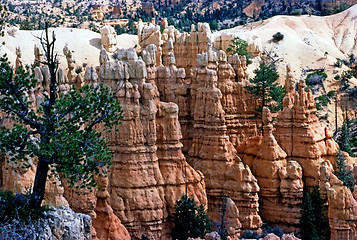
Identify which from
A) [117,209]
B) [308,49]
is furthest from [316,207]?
[308,49]

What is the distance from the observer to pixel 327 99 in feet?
257

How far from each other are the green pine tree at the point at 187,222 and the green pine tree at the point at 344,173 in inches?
382

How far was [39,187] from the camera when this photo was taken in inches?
949

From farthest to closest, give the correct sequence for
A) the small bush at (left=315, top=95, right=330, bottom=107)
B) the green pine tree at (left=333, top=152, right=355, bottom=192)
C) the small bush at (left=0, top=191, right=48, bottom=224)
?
the small bush at (left=315, top=95, right=330, bottom=107) → the green pine tree at (left=333, top=152, right=355, bottom=192) → the small bush at (left=0, top=191, right=48, bottom=224)

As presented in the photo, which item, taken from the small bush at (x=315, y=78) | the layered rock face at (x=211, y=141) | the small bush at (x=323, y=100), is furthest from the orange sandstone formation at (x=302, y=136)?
the small bush at (x=315, y=78)

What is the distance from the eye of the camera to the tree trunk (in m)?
23.8

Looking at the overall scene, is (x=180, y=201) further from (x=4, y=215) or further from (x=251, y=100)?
(x=4, y=215)

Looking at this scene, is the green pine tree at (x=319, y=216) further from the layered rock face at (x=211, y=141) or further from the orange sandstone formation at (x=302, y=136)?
the layered rock face at (x=211, y=141)

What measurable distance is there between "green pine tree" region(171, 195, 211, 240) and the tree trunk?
13.0m

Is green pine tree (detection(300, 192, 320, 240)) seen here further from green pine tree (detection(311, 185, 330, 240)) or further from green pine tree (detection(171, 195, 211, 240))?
green pine tree (detection(171, 195, 211, 240))

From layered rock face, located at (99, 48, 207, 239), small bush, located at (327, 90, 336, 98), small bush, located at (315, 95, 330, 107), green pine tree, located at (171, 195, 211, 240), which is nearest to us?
layered rock face, located at (99, 48, 207, 239)

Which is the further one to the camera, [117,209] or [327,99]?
[327,99]

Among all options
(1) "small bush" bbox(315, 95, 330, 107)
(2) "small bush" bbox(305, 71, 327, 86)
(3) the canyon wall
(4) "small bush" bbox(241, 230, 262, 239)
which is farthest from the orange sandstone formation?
(2) "small bush" bbox(305, 71, 327, 86)

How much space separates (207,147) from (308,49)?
54139 millimetres
